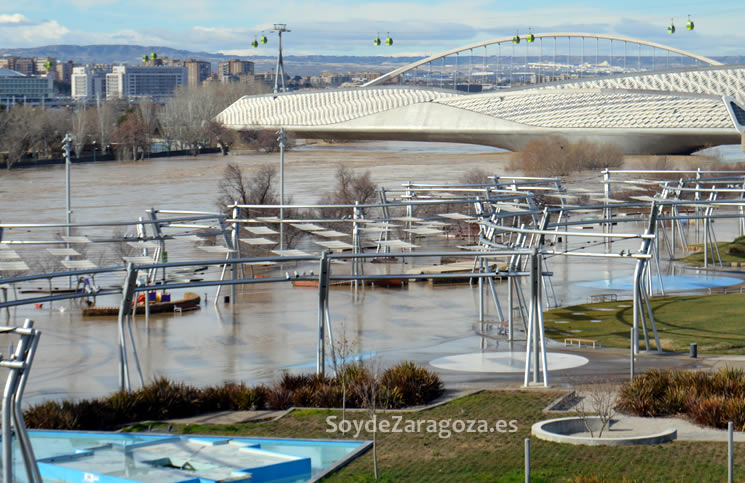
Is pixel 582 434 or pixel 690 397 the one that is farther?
pixel 690 397

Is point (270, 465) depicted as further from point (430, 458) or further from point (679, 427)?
point (679, 427)

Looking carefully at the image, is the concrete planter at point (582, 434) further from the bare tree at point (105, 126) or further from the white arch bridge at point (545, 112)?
the bare tree at point (105, 126)

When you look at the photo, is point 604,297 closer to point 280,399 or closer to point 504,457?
point 280,399

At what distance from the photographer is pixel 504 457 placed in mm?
15609

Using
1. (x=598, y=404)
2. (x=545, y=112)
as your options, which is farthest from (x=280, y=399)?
(x=545, y=112)

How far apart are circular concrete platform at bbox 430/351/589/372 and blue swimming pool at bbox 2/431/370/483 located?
8158 millimetres

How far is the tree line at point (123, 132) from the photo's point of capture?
11281 cm

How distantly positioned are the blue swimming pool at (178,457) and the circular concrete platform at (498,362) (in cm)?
816

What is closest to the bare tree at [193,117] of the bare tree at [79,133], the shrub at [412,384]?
the bare tree at [79,133]

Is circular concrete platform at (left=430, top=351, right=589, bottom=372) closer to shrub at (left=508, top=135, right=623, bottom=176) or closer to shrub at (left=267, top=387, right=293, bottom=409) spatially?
shrub at (left=267, top=387, right=293, bottom=409)

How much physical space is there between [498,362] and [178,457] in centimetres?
1066

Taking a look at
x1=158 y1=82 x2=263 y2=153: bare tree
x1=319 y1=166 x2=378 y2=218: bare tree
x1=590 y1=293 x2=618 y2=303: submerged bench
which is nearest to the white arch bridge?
x1=158 y1=82 x2=263 y2=153: bare tree

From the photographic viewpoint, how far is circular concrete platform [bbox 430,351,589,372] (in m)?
24.0

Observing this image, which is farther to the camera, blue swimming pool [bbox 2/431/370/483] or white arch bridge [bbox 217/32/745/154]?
white arch bridge [bbox 217/32/745/154]
